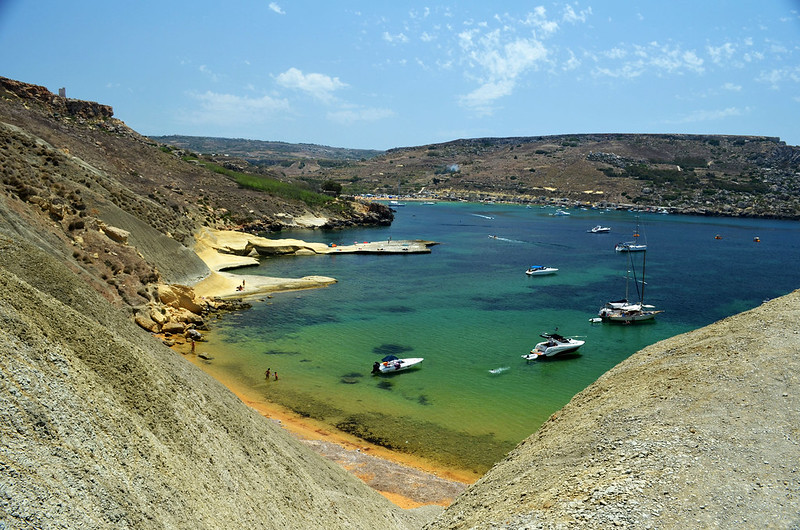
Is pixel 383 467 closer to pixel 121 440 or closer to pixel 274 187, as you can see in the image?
pixel 121 440

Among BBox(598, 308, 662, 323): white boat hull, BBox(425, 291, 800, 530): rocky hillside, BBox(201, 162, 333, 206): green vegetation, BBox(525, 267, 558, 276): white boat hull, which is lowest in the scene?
BBox(598, 308, 662, 323): white boat hull

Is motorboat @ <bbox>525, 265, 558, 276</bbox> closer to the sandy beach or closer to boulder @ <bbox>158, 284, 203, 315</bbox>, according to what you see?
boulder @ <bbox>158, 284, 203, 315</bbox>

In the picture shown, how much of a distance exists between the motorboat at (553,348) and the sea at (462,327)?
652mm

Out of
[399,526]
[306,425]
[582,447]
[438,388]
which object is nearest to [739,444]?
[582,447]

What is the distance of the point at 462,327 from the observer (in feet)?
148

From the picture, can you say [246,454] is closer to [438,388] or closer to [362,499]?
[362,499]

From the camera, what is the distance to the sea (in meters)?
28.8

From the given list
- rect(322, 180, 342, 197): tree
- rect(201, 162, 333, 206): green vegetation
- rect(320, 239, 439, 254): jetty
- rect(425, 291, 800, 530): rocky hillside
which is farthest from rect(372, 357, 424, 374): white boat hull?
rect(322, 180, 342, 197): tree

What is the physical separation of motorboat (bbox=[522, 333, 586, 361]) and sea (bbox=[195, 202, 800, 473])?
652 mm

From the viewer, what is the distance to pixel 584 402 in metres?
16.8

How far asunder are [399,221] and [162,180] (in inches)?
2291

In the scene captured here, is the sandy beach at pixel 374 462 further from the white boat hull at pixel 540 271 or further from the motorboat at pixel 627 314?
the white boat hull at pixel 540 271

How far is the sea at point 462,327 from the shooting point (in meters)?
28.8

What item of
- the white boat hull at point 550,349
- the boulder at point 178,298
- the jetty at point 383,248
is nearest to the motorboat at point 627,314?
the white boat hull at point 550,349
